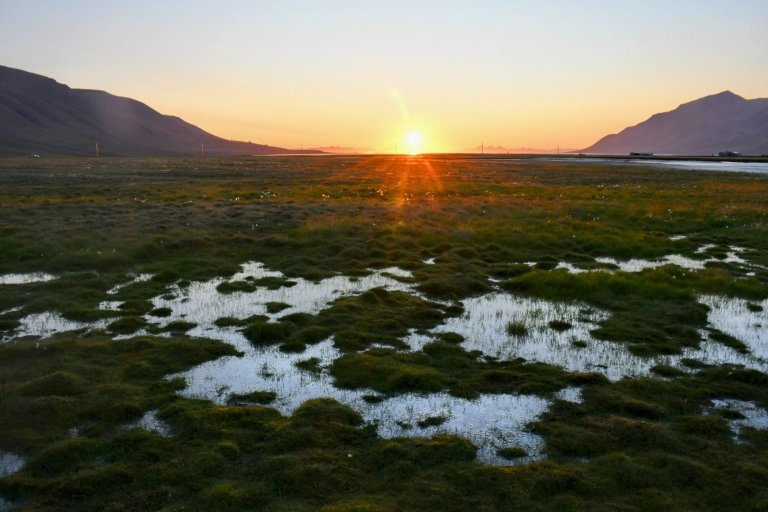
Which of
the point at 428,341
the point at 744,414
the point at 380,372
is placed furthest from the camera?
the point at 428,341

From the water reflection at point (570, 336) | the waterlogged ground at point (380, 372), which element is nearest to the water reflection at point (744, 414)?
the waterlogged ground at point (380, 372)

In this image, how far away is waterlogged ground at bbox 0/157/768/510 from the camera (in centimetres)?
823

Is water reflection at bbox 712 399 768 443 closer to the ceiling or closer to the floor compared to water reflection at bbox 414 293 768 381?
closer to the floor

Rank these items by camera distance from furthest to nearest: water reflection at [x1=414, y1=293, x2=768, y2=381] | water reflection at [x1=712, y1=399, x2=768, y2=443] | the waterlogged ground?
water reflection at [x1=414, y1=293, x2=768, y2=381] < water reflection at [x1=712, y1=399, x2=768, y2=443] < the waterlogged ground

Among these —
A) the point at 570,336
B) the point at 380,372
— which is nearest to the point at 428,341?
the point at 380,372

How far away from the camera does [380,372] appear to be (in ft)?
41.0

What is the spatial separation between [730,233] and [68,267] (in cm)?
3648

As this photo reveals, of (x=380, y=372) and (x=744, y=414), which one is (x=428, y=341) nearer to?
(x=380, y=372)

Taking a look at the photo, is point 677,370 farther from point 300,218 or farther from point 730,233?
point 300,218

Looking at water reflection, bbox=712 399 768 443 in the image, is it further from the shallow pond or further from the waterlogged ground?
the shallow pond

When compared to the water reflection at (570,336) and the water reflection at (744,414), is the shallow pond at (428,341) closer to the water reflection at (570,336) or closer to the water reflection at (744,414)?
the water reflection at (570,336)

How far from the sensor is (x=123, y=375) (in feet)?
40.2

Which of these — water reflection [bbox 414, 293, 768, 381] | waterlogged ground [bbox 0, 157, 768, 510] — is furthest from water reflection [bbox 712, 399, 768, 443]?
water reflection [bbox 414, 293, 768, 381]

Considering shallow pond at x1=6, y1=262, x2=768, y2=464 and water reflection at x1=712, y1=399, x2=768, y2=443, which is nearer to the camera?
water reflection at x1=712, y1=399, x2=768, y2=443
